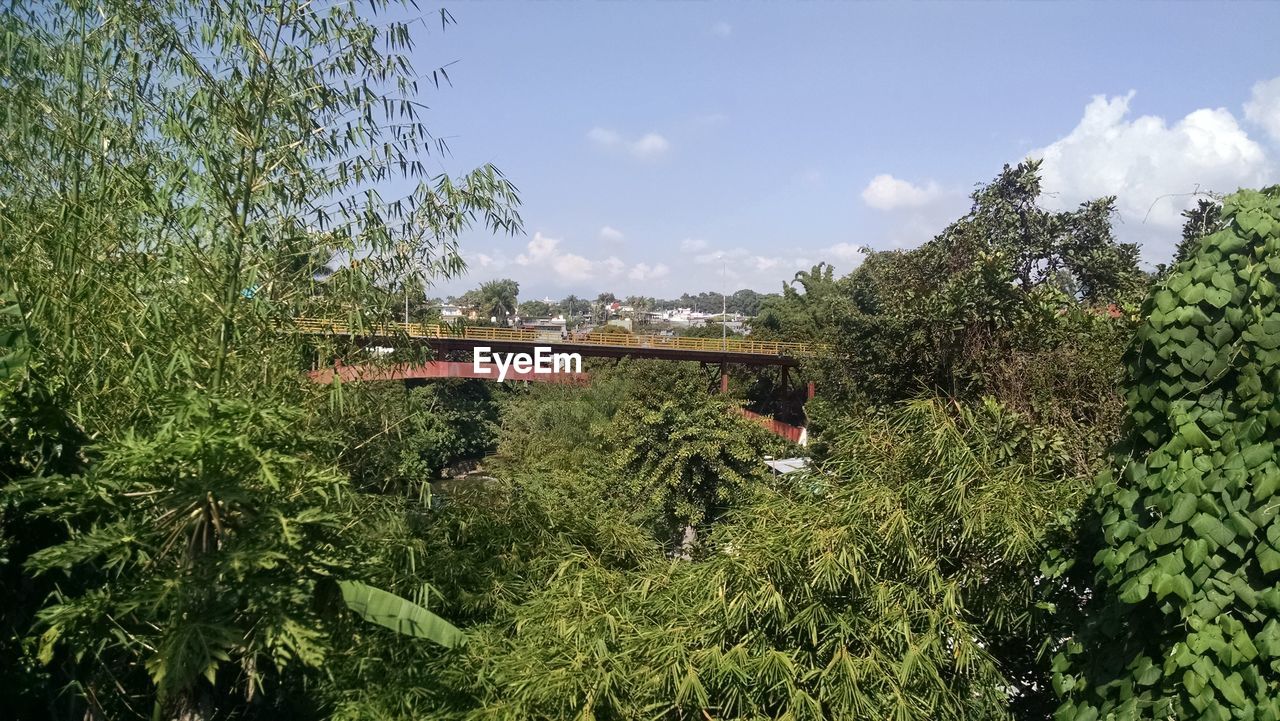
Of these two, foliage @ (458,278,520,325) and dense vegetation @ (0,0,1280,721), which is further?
foliage @ (458,278,520,325)

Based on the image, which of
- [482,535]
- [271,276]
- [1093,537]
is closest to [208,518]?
[271,276]

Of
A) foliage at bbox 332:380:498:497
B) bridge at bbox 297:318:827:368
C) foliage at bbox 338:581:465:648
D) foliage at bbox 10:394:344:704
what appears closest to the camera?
foliage at bbox 10:394:344:704

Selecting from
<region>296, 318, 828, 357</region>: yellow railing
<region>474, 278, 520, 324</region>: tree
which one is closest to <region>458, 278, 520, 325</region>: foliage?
<region>474, 278, 520, 324</region>: tree

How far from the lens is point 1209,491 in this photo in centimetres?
183

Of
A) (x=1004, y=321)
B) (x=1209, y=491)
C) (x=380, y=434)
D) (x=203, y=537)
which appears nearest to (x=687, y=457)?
(x=1004, y=321)

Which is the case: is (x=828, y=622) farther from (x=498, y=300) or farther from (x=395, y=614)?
(x=498, y=300)

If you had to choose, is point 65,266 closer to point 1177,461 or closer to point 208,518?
point 208,518

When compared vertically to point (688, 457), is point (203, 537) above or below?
above

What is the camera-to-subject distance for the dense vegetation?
190 cm

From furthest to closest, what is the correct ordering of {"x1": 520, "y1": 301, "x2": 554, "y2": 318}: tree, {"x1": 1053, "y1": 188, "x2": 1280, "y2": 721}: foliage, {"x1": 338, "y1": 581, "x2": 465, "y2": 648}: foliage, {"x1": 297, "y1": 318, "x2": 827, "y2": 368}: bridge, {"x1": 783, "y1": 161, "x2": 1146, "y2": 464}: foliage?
{"x1": 520, "y1": 301, "x2": 554, "y2": 318}: tree, {"x1": 297, "y1": 318, "x2": 827, "y2": 368}: bridge, {"x1": 783, "y1": 161, "x2": 1146, "y2": 464}: foliage, {"x1": 338, "y1": 581, "x2": 465, "y2": 648}: foliage, {"x1": 1053, "y1": 188, "x2": 1280, "y2": 721}: foliage

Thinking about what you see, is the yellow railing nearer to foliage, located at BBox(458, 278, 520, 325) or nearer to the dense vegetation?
the dense vegetation

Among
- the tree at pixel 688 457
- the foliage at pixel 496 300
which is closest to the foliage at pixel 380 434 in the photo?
the tree at pixel 688 457

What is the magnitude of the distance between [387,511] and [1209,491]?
2819 mm

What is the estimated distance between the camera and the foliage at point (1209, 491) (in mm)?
1771
